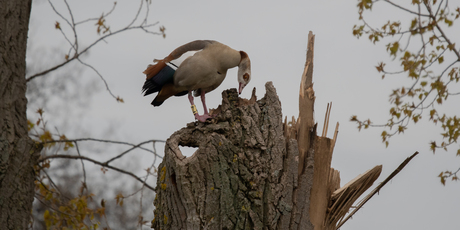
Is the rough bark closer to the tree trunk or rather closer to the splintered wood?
the splintered wood

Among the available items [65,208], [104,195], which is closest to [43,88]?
[104,195]

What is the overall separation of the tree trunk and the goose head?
2.59 meters

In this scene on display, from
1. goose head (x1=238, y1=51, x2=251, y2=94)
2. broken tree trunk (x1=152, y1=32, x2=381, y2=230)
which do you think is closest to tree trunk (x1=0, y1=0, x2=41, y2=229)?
broken tree trunk (x1=152, y1=32, x2=381, y2=230)

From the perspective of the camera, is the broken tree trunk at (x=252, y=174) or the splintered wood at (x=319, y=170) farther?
the splintered wood at (x=319, y=170)

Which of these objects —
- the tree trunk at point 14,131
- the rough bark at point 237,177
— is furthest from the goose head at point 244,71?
the tree trunk at point 14,131

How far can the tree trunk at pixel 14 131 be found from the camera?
5648 millimetres

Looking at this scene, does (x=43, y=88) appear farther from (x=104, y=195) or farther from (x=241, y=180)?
(x=241, y=180)

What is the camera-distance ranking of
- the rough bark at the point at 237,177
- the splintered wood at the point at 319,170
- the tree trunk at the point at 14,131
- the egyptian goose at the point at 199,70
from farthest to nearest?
the tree trunk at the point at 14,131 < the egyptian goose at the point at 199,70 < the splintered wood at the point at 319,170 < the rough bark at the point at 237,177

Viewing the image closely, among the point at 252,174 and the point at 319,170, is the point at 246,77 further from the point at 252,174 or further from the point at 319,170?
the point at 252,174

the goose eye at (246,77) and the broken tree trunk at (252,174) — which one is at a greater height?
the goose eye at (246,77)

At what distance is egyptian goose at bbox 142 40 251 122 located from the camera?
5.53 metres

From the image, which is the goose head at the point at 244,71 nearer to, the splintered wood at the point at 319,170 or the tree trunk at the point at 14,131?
the splintered wood at the point at 319,170

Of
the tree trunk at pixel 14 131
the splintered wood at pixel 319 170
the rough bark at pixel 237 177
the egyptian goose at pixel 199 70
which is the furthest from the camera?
the tree trunk at pixel 14 131

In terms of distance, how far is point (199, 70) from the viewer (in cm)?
552
